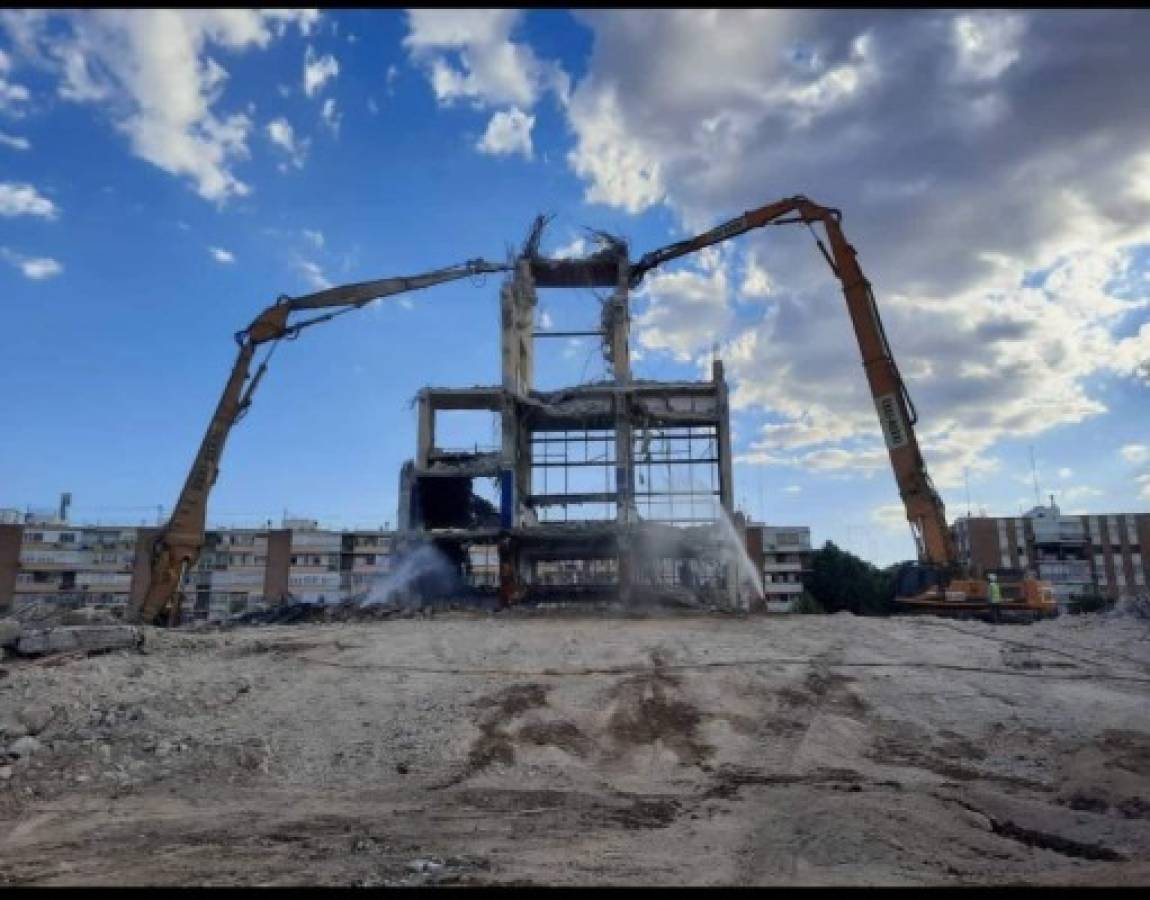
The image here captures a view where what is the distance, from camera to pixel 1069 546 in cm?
8181

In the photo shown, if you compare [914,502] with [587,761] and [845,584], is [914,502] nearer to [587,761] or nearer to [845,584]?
[587,761]

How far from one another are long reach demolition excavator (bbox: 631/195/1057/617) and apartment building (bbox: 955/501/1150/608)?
62.7 metres

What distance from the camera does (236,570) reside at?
73.8 metres

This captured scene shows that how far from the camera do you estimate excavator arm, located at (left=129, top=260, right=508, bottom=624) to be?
22.0 m

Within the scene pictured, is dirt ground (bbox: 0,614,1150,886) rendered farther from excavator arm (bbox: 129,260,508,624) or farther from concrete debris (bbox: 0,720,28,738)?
excavator arm (bbox: 129,260,508,624)

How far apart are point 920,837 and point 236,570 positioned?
7466 centimetres

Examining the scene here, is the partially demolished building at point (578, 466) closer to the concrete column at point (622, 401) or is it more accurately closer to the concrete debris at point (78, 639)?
the concrete column at point (622, 401)

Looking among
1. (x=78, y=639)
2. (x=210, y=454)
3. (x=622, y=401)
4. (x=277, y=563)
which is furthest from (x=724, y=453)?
(x=277, y=563)

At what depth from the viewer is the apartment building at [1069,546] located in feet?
260

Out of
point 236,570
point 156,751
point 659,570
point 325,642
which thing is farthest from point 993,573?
point 236,570

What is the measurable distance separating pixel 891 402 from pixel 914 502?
9.67ft

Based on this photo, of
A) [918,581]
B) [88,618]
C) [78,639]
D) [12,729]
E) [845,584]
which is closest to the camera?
[12,729]

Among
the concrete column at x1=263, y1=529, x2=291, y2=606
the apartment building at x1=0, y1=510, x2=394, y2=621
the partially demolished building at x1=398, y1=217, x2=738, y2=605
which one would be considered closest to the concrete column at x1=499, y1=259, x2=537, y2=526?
the partially demolished building at x1=398, y1=217, x2=738, y2=605
